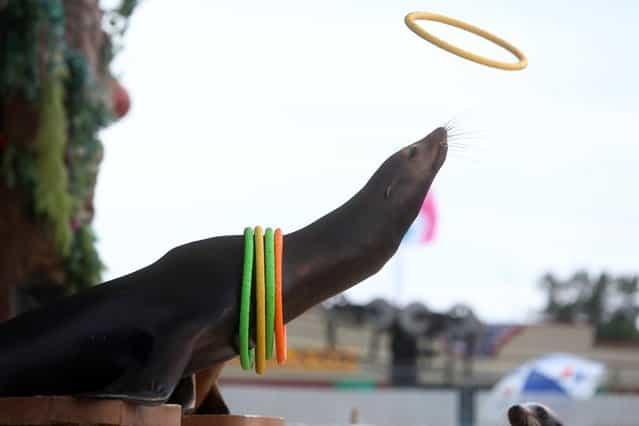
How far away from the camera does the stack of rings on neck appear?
5.95 feet

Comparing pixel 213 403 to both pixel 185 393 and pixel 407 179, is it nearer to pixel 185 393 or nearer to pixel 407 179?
pixel 185 393

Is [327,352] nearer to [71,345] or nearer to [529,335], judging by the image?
[529,335]

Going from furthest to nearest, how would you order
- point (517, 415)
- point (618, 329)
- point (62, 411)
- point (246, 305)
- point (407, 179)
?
point (618, 329) < point (517, 415) < point (407, 179) < point (246, 305) < point (62, 411)

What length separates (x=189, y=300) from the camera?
5.96ft

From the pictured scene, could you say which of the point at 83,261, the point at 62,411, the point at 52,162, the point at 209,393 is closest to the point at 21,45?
the point at 52,162

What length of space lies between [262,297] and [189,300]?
107mm

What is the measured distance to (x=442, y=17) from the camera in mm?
2021

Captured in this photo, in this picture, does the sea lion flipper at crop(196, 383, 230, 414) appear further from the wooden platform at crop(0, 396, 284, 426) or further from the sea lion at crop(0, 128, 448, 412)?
the wooden platform at crop(0, 396, 284, 426)

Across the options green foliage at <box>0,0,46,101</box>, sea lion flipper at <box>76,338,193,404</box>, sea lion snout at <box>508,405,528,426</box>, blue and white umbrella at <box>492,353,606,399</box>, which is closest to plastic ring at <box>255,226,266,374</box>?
sea lion flipper at <box>76,338,193,404</box>

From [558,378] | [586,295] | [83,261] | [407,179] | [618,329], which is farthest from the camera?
[586,295]

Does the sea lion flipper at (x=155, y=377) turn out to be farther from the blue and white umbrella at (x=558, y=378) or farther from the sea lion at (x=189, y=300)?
the blue and white umbrella at (x=558, y=378)

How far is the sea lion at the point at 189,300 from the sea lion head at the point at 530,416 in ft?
1.21

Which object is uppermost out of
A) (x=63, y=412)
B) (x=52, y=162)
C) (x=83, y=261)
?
(x=52, y=162)

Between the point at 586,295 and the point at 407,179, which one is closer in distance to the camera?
the point at 407,179
